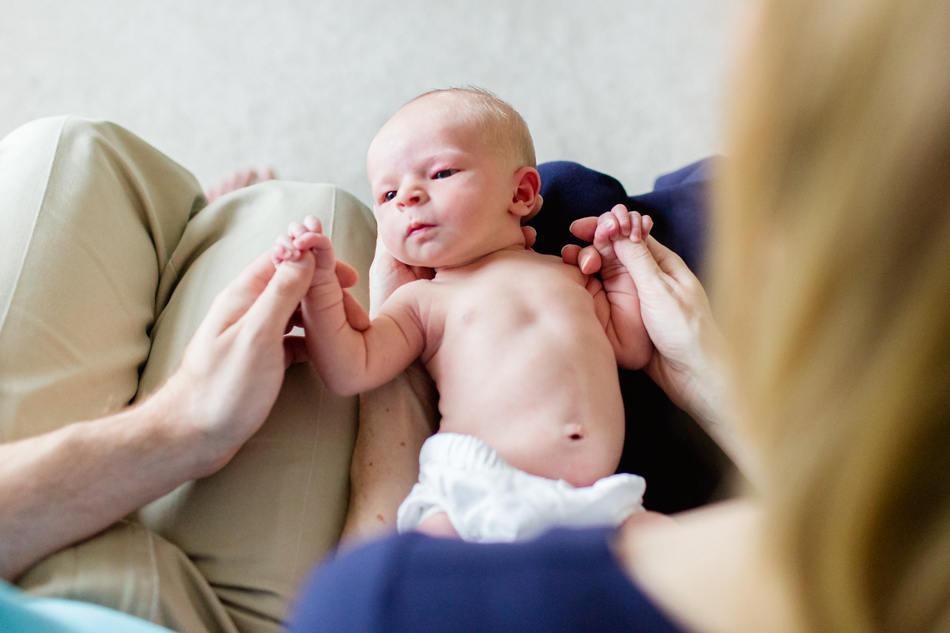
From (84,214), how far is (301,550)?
1.97 feet

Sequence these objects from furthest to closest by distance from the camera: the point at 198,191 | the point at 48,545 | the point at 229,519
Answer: the point at 198,191, the point at 229,519, the point at 48,545

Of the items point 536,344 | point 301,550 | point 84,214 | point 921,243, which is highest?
point 921,243

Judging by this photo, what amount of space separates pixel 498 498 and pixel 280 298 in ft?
1.10

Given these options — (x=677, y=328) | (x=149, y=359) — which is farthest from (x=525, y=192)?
(x=149, y=359)

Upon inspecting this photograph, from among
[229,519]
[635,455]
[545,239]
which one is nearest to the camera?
[229,519]

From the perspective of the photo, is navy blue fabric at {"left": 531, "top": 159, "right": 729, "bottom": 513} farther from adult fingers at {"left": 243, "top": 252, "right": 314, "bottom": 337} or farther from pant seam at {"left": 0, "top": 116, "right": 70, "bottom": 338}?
pant seam at {"left": 0, "top": 116, "right": 70, "bottom": 338}

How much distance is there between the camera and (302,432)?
0.90m

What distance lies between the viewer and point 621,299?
1041 millimetres

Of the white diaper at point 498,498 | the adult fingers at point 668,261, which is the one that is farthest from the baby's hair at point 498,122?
the white diaper at point 498,498

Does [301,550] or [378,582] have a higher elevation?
[378,582]

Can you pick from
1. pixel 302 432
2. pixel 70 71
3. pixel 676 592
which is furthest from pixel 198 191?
pixel 676 592

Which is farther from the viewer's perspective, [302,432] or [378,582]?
[302,432]

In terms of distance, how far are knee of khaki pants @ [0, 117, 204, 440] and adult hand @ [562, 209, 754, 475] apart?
0.71 meters

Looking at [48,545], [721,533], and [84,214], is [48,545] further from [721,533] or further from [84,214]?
[721,533]
